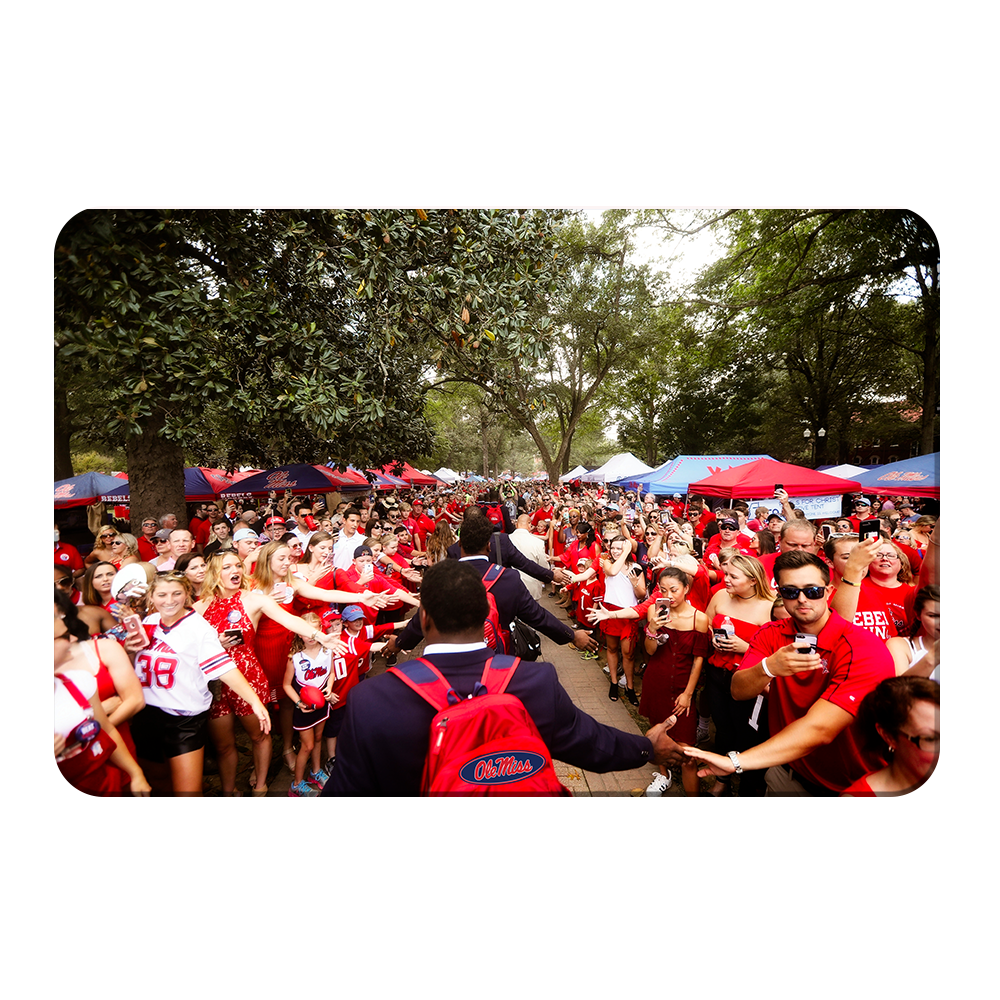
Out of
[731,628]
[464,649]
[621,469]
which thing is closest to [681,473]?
[621,469]

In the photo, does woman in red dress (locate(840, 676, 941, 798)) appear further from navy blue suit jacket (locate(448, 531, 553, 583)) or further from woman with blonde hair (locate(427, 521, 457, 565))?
woman with blonde hair (locate(427, 521, 457, 565))

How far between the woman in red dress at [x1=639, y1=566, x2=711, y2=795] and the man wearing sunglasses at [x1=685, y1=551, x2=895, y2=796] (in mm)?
522

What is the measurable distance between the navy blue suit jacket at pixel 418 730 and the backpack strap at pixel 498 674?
0.02 metres

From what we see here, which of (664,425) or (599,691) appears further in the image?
(664,425)

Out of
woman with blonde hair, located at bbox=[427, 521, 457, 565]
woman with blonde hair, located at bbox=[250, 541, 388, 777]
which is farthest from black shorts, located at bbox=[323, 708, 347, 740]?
woman with blonde hair, located at bbox=[427, 521, 457, 565]

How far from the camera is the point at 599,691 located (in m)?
3.90

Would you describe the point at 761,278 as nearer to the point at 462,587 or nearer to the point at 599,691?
the point at 462,587

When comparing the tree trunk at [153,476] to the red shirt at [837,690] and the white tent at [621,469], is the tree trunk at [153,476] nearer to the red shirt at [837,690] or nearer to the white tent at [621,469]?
the red shirt at [837,690]

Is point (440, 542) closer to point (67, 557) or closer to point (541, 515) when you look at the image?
point (541, 515)

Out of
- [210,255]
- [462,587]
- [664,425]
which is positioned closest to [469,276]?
[210,255]

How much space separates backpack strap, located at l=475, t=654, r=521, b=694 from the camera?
1.69m

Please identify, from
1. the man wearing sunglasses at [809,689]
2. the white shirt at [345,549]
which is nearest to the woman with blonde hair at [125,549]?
the white shirt at [345,549]

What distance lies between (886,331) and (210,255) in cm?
407

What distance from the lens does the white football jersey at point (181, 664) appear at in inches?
92.5
